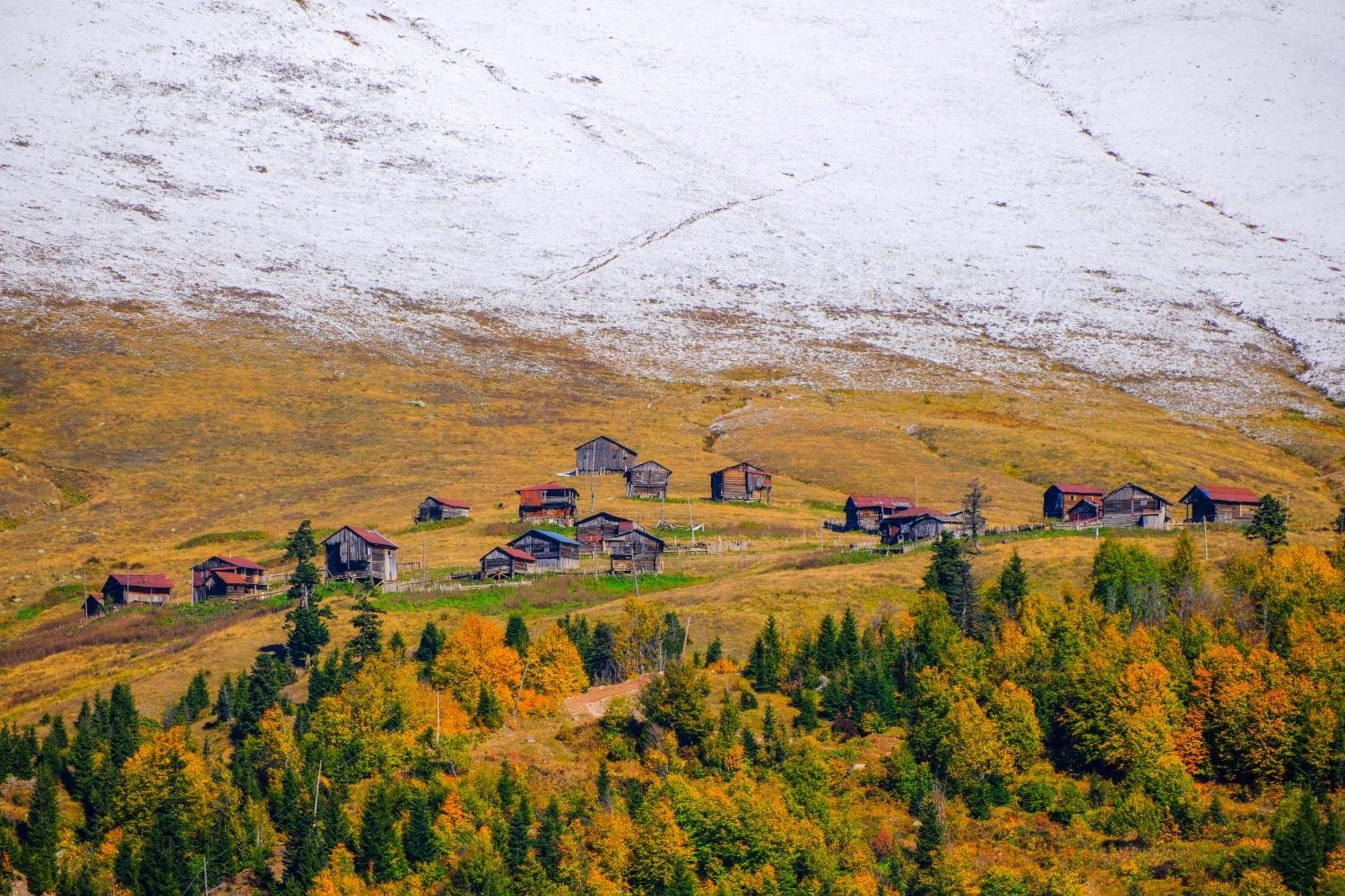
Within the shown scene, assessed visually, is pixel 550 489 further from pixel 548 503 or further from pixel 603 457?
pixel 603 457

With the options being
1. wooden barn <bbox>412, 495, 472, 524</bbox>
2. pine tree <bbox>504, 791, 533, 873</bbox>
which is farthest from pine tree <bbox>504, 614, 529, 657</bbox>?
wooden barn <bbox>412, 495, 472, 524</bbox>

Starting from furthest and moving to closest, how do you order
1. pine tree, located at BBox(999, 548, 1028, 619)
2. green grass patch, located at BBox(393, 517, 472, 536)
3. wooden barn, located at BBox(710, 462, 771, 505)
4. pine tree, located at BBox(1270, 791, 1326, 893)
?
wooden barn, located at BBox(710, 462, 771, 505), green grass patch, located at BBox(393, 517, 472, 536), pine tree, located at BBox(999, 548, 1028, 619), pine tree, located at BBox(1270, 791, 1326, 893)

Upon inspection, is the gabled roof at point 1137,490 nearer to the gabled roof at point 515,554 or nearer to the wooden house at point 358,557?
the gabled roof at point 515,554

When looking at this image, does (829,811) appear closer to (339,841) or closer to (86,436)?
(339,841)

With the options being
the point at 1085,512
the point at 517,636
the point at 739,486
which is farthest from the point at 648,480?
the point at 517,636

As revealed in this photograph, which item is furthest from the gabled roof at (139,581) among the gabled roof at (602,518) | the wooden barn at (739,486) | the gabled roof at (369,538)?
the wooden barn at (739,486)

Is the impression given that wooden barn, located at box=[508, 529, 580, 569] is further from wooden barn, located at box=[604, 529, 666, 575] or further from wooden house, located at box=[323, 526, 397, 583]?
wooden house, located at box=[323, 526, 397, 583]

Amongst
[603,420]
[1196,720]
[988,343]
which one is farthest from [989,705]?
[988,343]
